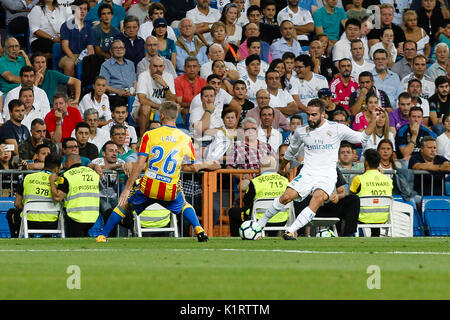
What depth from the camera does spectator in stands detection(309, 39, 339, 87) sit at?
23.4 m

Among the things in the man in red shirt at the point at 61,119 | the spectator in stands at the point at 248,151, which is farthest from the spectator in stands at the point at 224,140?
the man in red shirt at the point at 61,119

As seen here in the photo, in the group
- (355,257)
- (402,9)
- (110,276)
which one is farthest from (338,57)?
(110,276)

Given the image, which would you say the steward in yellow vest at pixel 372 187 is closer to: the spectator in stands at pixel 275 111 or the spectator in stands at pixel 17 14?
the spectator in stands at pixel 275 111

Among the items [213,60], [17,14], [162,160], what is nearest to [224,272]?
[162,160]

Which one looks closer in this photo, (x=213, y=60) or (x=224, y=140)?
Answer: (x=224, y=140)

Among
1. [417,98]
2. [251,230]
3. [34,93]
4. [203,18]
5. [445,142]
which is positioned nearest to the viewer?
[251,230]

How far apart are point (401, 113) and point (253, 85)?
3.27 meters

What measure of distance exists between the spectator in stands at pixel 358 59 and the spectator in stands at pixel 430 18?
9.50 ft

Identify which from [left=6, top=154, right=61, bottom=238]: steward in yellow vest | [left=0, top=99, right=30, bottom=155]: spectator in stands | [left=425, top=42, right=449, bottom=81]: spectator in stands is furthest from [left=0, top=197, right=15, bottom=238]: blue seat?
[left=425, top=42, right=449, bottom=81]: spectator in stands

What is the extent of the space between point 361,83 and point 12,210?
8728 millimetres

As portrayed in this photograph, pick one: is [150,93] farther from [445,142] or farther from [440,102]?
[440,102]

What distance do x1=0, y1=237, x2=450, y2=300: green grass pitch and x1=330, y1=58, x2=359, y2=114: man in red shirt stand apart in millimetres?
9210

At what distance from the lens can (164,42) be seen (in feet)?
72.6
